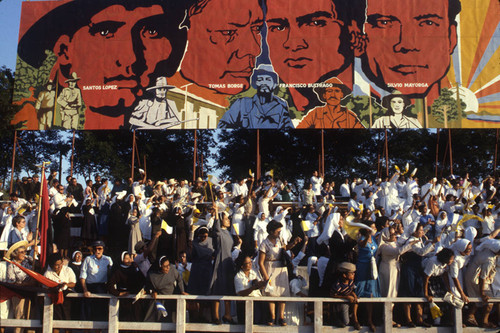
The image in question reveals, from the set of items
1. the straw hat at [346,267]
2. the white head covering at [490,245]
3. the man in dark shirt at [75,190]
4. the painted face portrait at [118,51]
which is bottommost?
the straw hat at [346,267]

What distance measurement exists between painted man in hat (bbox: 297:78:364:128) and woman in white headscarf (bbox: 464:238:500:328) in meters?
12.0

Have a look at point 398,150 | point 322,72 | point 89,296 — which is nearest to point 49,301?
point 89,296

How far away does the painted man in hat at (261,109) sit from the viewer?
2119 centimetres

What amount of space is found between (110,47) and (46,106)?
335cm

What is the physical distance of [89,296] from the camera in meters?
8.98

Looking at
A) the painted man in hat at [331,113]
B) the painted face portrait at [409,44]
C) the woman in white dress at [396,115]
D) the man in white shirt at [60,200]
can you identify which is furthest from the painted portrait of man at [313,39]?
the man in white shirt at [60,200]

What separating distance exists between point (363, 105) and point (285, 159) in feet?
33.8

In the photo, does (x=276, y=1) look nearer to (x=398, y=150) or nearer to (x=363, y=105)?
(x=363, y=105)

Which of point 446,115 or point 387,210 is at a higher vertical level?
point 446,115

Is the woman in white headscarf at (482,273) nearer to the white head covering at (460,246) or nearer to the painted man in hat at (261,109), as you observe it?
the white head covering at (460,246)

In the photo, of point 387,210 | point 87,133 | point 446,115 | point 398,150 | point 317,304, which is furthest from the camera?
point 398,150

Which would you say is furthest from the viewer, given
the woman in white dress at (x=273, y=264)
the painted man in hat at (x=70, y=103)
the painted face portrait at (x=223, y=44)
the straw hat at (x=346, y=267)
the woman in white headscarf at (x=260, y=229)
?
the painted man in hat at (x=70, y=103)

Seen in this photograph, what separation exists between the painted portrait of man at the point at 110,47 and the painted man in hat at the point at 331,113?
5.47m

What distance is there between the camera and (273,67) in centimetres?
2139
